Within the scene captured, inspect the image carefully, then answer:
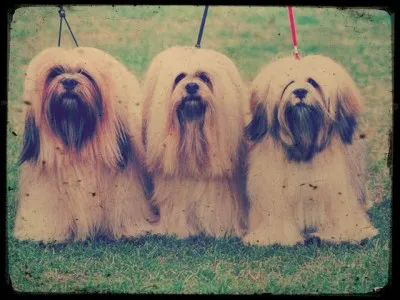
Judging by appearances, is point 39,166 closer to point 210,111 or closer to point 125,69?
point 125,69

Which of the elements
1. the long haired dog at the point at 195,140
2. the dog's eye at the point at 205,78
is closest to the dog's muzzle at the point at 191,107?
the long haired dog at the point at 195,140

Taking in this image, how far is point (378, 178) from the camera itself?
589 cm

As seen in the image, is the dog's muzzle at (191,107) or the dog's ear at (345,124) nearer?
the dog's muzzle at (191,107)

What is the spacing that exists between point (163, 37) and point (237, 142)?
3.06ft

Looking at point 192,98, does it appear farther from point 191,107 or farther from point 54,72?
point 54,72

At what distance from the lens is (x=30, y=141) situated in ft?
19.1

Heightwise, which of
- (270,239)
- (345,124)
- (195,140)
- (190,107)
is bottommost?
(270,239)

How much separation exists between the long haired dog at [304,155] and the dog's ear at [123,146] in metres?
0.87

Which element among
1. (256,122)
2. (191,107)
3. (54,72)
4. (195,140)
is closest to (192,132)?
(195,140)

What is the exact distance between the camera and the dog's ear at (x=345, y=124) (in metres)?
5.83

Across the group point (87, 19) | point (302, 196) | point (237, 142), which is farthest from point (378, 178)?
point (87, 19)

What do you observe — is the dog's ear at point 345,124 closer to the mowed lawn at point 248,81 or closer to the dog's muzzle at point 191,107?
the mowed lawn at point 248,81

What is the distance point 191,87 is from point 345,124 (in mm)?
1160
